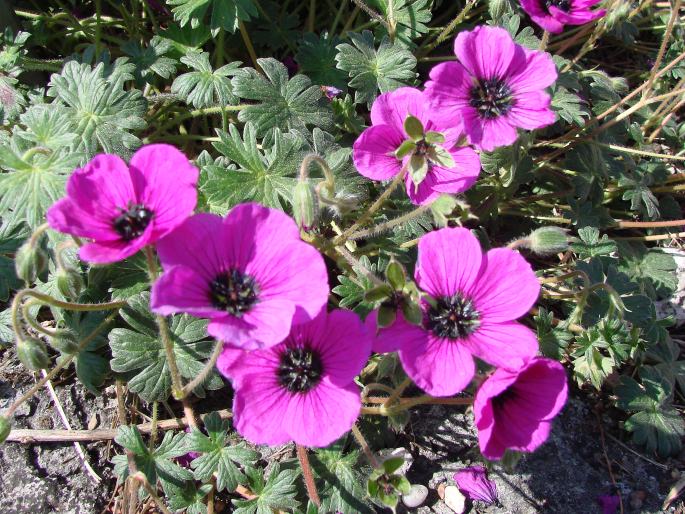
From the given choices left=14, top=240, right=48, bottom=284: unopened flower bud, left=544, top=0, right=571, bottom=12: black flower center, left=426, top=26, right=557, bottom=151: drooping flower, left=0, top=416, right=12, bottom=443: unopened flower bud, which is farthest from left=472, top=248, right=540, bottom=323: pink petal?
left=0, top=416, right=12, bottom=443: unopened flower bud

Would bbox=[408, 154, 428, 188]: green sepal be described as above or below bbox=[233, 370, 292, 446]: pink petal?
above

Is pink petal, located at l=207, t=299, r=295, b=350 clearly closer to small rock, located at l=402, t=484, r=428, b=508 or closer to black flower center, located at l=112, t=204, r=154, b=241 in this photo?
black flower center, located at l=112, t=204, r=154, b=241

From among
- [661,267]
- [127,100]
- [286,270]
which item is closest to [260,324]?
[286,270]

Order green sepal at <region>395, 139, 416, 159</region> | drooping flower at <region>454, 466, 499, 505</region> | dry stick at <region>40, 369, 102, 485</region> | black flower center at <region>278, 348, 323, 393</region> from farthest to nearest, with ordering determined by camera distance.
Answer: dry stick at <region>40, 369, 102, 485</region> → drooping flower at <region>454, 466, 499, 505</region> → green sepal at <region>395, 139, 416, 159</region> → black flower center at <region>278, 348, 323, 393</region>

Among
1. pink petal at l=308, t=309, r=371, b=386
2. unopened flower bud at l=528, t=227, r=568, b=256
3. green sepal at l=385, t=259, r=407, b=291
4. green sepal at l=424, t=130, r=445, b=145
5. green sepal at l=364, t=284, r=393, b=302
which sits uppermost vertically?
green sepal at l=424, t=130, r=445, b=145

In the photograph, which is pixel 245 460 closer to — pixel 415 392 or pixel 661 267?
pixel 415 392

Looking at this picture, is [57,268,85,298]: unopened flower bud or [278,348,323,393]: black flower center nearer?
[278,348,323,393]: black flower center
